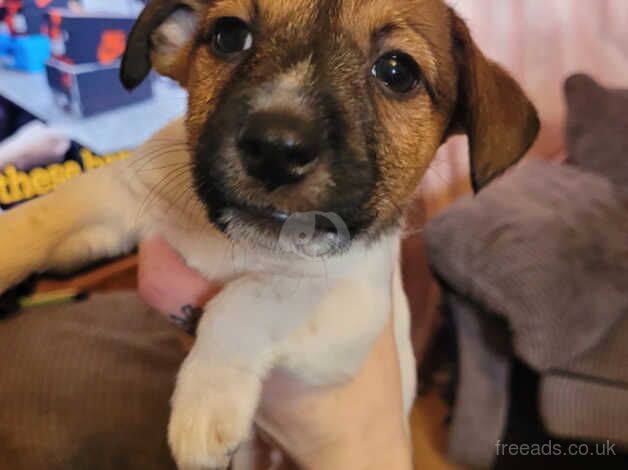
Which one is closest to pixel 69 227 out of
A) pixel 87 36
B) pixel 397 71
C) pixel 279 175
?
pixel 279 175

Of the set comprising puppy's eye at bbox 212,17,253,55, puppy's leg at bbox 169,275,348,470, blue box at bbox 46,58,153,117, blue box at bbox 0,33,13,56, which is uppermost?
puppy's eye at bbox 212,17,253,55

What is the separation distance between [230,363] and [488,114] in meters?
0.89

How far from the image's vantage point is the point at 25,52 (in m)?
2.67

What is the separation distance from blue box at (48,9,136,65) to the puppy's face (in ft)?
4.09

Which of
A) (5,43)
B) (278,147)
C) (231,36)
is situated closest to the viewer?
(278,147)

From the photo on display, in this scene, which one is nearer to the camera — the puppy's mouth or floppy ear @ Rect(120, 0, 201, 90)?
the puppy's mouth

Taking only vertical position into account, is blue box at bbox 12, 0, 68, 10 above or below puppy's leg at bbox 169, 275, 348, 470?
above

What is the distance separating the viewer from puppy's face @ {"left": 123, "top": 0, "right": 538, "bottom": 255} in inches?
46.4

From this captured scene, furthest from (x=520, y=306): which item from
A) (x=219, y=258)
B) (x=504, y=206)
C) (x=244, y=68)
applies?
(x=244, y=68)

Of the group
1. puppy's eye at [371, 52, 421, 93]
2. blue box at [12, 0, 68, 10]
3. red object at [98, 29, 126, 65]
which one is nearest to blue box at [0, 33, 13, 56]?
blue box at [12, 0, 68, 10]

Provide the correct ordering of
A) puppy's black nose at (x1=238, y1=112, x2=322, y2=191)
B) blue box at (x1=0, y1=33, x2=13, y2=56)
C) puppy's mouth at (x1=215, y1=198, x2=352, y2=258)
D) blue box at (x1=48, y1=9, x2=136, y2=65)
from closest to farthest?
puppy's black nose at (x1=238, y1=112, x2=322, y2=191) < puppy's mouth at (x1=215, y1=198, x2=352, y2=258) < blue box at (x1=0, y1=33, x2=13, y2=56) < blue box at (x1=48, y1=9, x2=136, y2=65)

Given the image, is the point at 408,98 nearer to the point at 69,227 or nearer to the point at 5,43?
the point at 69,227

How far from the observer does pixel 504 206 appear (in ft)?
9.07

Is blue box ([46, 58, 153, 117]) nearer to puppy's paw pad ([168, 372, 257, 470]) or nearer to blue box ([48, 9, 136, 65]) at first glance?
blue box ([48, 9, 136, 65])
